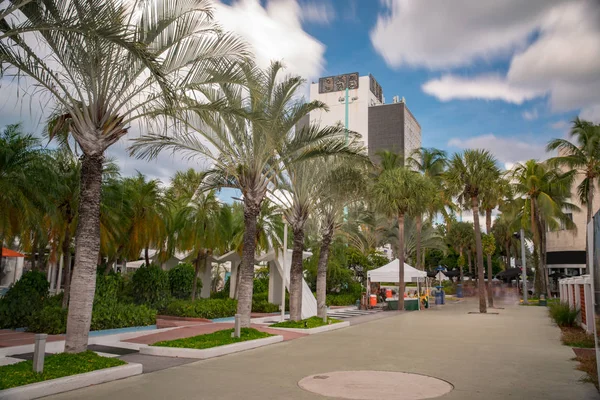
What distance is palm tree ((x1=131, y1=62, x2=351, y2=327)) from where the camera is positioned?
46.0 feet

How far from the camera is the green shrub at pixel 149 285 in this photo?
19.2 m

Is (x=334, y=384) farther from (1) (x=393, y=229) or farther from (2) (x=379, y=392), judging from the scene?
(1) (x=393, y=229)

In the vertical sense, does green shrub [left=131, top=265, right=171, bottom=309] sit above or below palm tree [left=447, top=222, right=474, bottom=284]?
below

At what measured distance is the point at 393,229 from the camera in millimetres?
49000

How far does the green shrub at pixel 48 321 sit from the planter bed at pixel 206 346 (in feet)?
11.1

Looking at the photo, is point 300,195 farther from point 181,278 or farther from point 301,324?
point 181,278

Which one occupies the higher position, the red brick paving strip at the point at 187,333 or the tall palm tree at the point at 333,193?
the tall palm tree at the point at 333,193

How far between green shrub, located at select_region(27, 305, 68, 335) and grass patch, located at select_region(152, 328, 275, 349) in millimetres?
3455

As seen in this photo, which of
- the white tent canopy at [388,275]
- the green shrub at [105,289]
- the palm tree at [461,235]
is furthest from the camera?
the palm tree at [461,235]

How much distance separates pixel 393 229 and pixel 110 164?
35327mm

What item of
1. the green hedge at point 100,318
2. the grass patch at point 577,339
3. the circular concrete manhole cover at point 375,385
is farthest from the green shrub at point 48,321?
the grass patch at point 577,339

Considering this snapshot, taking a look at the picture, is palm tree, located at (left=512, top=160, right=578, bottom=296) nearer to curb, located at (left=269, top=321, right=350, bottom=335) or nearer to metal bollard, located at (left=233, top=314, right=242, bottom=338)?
curb, located at (left=269, top=321, right=350, bottom=335)

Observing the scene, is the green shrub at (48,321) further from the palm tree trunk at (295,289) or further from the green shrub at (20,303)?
the palm tree trunk at (295,289)

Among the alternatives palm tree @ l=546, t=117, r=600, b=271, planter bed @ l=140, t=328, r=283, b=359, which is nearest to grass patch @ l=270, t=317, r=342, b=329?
planter bed @ l=140, t=328, r=283, b=359
